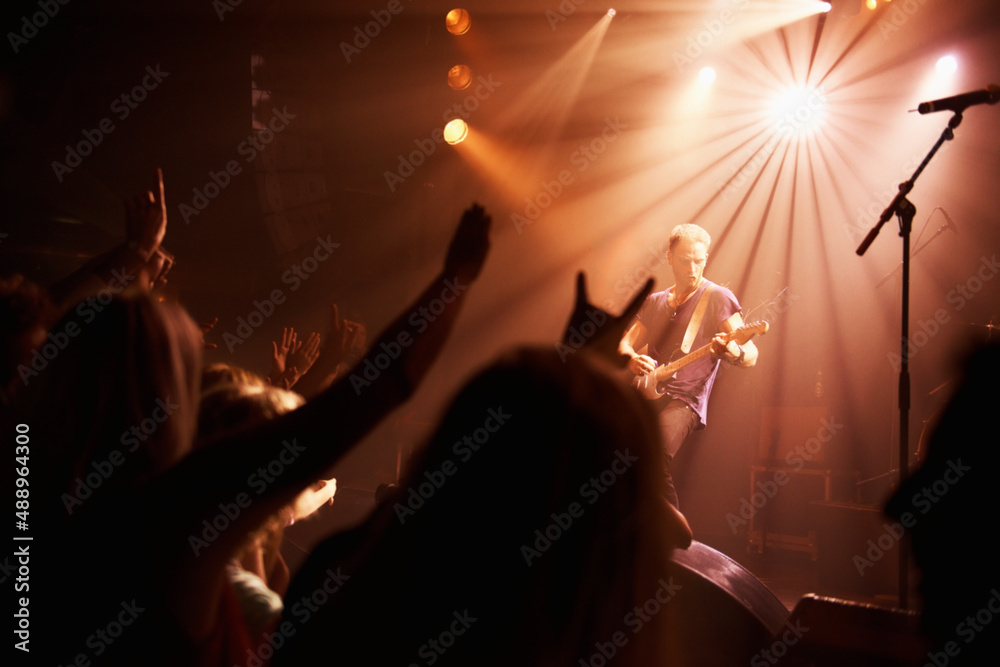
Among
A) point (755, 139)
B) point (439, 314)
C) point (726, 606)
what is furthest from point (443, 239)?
point (439, 314)

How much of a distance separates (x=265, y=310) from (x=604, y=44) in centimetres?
466

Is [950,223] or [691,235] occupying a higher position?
[950,223]

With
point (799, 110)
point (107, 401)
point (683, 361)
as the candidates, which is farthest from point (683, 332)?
point (107, 401)

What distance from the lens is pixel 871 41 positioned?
602cm

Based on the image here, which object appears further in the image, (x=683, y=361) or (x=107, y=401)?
(x=683, y=361)

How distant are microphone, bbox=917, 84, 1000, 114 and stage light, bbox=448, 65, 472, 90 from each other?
428 centimetres

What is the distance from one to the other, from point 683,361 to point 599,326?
165 inches

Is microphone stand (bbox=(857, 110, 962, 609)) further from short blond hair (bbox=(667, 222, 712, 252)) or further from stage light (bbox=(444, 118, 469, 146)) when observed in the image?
stage light (bbox=(444, 118, 469, 146))

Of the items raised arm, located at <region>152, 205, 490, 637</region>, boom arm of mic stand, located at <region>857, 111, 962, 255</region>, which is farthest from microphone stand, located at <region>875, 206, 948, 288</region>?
raised arm, located at <region>152, 205, 490, 637</region>

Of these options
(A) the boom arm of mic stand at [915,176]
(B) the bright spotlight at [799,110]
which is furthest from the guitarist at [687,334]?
(B) the bright spotlight at [799,110]

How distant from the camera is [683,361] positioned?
486cm

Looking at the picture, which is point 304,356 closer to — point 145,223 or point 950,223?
point 145,223

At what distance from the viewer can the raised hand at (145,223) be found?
5.32 feet

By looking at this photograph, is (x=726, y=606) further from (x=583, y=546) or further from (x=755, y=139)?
(x=755, y=139)
